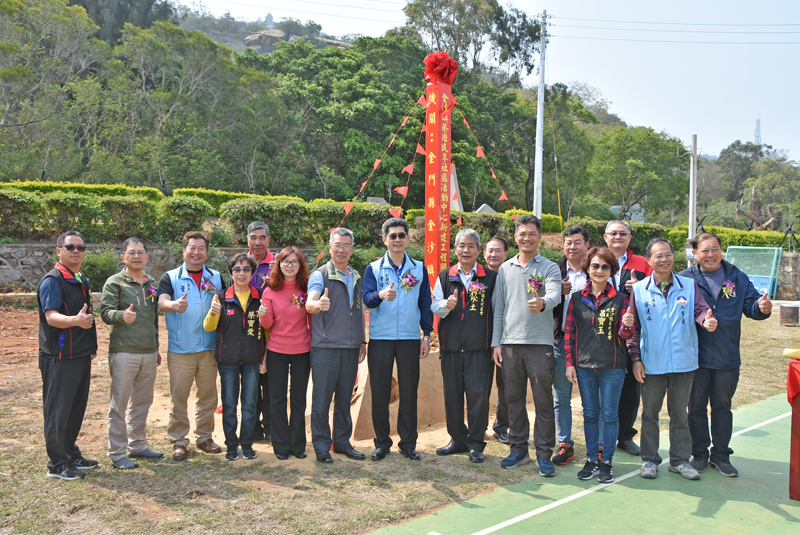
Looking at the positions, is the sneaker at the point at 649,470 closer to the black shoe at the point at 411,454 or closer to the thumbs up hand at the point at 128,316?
the black shoe at the point at 411,454

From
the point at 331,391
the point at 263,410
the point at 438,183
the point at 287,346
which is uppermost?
the point at 438,183

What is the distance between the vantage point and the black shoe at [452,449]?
4.25 metres

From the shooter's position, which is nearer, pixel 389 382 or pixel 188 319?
pixel 188 319

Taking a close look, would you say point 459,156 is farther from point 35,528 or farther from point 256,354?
point 35,528

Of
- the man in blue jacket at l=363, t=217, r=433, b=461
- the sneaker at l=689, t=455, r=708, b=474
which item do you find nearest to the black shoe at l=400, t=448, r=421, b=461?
the man in blue jacket at l=363, t=217, r=433, b=461

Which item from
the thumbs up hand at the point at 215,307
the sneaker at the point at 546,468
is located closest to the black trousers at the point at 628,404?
the sneaker at the point at 546,468

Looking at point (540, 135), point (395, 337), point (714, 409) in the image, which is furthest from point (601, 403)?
point (540, 135)

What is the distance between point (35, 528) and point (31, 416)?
2.27 meters

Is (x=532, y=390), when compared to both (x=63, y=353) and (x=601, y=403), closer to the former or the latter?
(x=601, y=403)

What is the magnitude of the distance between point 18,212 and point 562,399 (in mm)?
9955

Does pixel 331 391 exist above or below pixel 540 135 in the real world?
below

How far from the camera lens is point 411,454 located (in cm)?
413

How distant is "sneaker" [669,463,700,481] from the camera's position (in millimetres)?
3764

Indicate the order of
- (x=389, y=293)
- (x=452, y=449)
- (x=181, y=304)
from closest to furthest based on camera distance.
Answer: (x=181, y=304)
(x=389, y=293)
(x=452, y=449)
